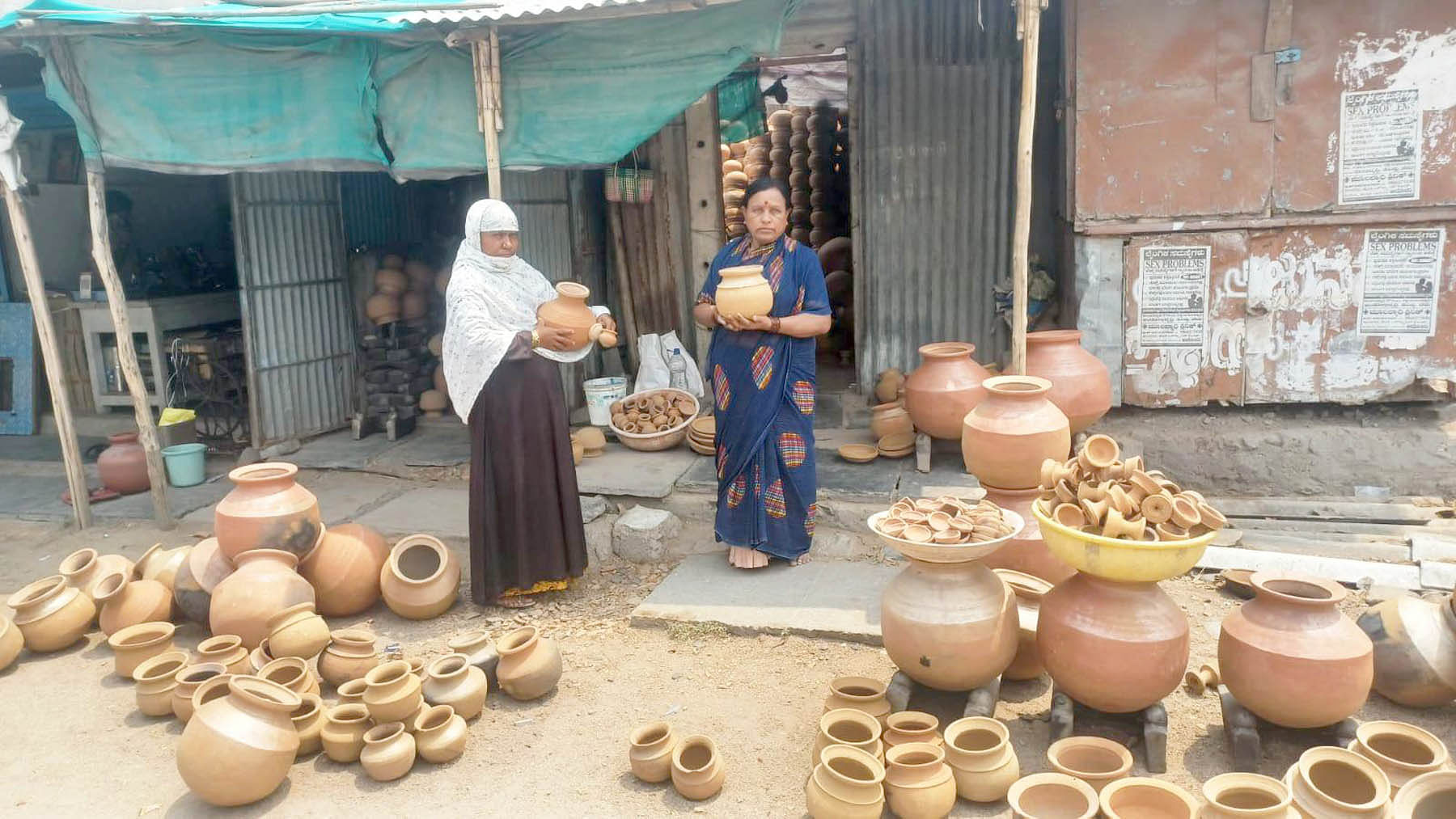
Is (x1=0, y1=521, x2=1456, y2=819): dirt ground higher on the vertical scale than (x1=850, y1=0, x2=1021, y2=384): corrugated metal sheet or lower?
lower

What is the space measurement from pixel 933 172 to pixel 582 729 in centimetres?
450

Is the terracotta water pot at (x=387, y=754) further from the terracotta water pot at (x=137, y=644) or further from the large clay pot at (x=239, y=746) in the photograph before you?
the terracotta water pot at (x=137, y=644)

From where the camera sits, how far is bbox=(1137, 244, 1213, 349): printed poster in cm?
571

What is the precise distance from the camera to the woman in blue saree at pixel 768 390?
451 centimetres

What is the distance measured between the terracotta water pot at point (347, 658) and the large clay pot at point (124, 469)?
3.85 metres

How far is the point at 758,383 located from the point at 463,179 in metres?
4.61

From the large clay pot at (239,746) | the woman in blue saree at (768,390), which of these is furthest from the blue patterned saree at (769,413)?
the large clay pot at (239,746)

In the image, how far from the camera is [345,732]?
3.43m

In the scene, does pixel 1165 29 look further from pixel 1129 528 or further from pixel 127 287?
pixel 127 287

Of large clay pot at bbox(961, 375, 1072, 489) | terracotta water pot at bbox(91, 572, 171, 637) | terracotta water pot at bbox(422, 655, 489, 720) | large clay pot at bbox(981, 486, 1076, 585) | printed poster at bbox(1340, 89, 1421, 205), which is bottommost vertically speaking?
terracotta water pot at bbox(422, 655, 489, 720)

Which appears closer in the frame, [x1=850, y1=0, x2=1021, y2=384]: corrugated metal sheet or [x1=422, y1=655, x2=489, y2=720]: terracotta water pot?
[x1=422, y1=655, x2=489, y2=720]: terracotta water pot

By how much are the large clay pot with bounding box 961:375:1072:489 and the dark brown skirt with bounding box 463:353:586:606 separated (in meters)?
1.87

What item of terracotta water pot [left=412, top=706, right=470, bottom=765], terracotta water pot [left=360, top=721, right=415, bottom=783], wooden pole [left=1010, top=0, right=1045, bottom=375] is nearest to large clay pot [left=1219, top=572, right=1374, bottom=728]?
wooden pole [left=1010, top=0, right=1045, bottom=375]

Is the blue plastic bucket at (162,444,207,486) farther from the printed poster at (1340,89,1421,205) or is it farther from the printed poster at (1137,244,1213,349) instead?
the printed poster at (1340,89,1421,205)
